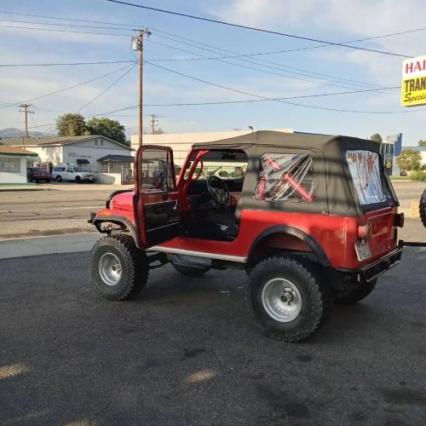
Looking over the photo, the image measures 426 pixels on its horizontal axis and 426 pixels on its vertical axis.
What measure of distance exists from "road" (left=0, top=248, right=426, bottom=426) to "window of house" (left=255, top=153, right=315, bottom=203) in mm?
1375

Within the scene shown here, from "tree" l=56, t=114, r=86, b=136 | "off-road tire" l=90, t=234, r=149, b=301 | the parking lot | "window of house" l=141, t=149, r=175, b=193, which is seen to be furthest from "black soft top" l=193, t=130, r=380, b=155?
"tree" l=56, t=114, r=86, b=136

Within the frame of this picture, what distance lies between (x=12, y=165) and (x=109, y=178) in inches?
420

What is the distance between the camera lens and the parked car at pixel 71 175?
149 ft

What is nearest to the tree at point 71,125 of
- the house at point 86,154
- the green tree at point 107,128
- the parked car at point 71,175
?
the green tree at point 107,128

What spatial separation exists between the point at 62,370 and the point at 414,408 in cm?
266

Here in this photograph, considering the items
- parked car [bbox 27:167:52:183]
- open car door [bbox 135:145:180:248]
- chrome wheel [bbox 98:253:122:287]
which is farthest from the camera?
parked car [bbox 27:167:52:183]

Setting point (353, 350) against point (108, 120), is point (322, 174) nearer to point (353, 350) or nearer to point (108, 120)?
point (353, 350)

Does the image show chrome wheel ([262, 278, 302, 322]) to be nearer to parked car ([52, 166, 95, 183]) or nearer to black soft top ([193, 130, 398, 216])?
black soft top ([193, 130, 398, 216])

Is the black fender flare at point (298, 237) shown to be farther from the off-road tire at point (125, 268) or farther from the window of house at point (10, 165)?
the window of house at point (10, 165)

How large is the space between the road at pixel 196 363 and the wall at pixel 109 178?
129ft

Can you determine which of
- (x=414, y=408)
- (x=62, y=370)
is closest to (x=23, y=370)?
(x=62, y=370)

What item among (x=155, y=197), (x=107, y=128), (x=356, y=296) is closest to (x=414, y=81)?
(x=356, y=296)

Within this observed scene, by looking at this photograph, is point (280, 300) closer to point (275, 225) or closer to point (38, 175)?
point (275, 225)

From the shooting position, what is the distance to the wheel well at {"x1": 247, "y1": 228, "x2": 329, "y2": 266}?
15.2 ft
